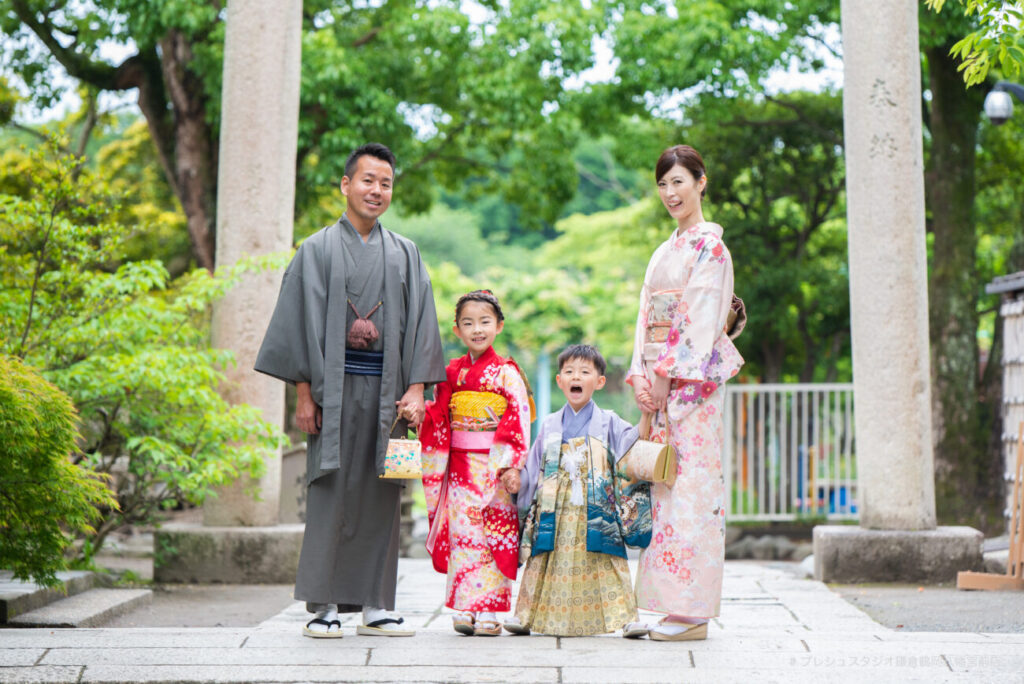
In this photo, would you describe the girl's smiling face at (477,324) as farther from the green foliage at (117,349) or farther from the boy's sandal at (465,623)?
the green foliage at (117,349)

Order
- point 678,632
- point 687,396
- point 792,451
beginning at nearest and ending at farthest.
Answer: point 678,632 < point 687,396 < point 792,451

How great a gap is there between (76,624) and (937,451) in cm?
881

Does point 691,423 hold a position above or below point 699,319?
below

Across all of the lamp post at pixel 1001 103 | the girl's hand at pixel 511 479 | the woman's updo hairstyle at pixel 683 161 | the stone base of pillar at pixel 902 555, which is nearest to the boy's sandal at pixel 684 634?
the girl's hand at pixel 511 479

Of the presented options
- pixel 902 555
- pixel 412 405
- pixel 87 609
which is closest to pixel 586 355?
pixel 412 405

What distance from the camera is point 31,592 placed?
498cm

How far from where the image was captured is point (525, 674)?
336cm

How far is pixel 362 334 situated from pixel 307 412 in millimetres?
367

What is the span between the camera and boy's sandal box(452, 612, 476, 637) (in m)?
4.21

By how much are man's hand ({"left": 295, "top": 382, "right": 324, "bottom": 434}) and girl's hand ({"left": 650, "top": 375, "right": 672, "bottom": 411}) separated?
1.29 meters

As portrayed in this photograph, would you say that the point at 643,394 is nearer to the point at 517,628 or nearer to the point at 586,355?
the point at 586,355

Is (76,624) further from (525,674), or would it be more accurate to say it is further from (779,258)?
(779,258)

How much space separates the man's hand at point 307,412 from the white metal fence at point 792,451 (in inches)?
313

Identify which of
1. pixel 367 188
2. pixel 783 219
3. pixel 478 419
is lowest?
pixel 478 419
